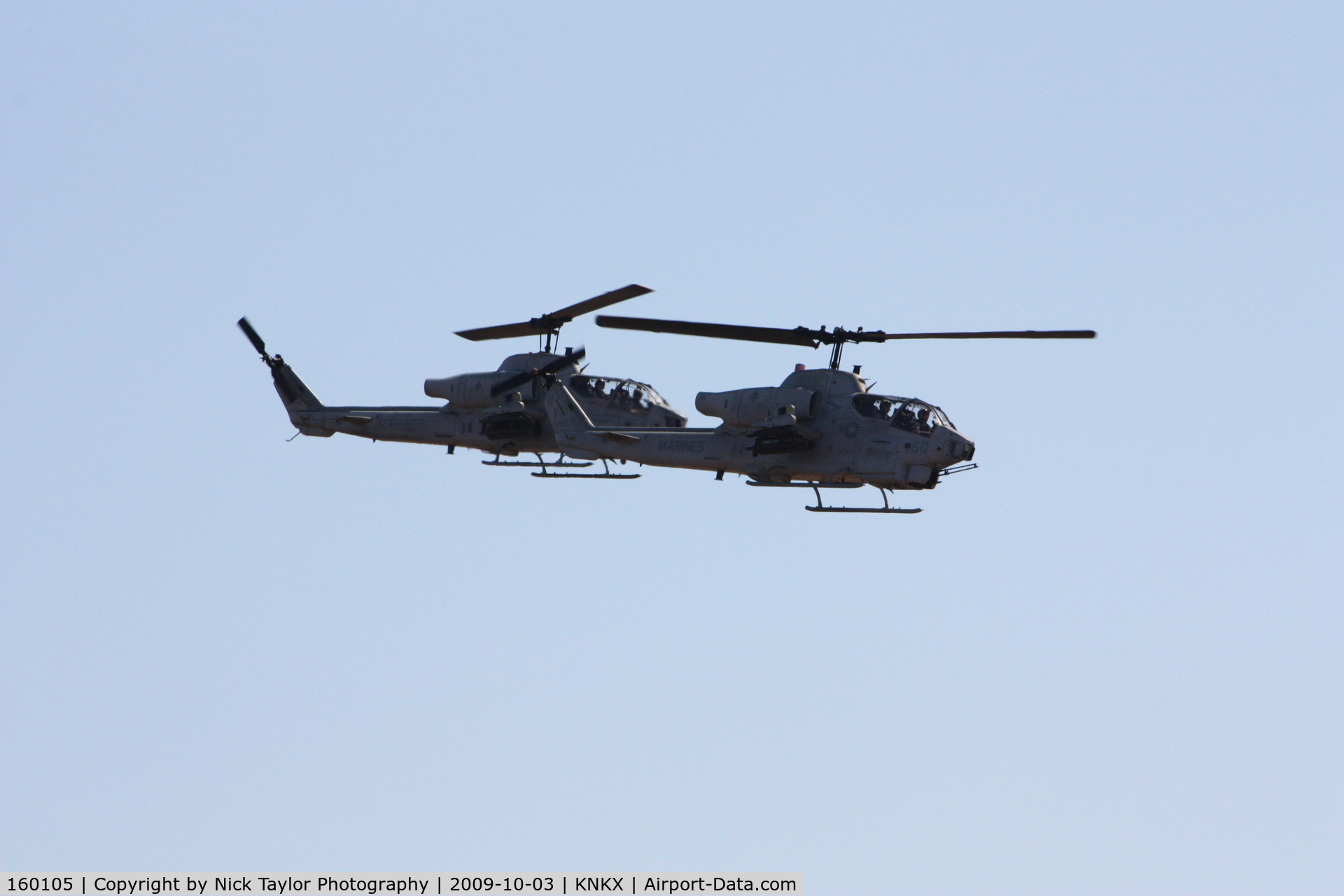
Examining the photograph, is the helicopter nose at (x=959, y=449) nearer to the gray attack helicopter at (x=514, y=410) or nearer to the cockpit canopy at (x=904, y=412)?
the cockpit canopy at (x=904, y=412)

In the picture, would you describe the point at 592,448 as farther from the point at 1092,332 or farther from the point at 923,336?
the point at 1092,332

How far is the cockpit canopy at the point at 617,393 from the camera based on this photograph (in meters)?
48.4

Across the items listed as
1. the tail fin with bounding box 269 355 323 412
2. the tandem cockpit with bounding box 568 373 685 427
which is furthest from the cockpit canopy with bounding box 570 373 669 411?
the tail fin with bounding box 269 355 323 412

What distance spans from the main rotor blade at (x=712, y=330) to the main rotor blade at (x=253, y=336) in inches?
738

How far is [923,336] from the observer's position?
40969 millimetres

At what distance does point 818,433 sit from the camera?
4234cm

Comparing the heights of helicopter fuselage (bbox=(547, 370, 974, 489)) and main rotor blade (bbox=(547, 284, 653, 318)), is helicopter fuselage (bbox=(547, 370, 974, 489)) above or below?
below

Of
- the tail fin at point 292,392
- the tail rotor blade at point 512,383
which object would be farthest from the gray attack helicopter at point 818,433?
the tail fin at point 292,392

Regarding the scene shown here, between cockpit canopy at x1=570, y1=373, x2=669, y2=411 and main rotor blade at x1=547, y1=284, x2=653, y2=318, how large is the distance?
2140mm

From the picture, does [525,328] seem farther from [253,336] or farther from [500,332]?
[253,336]

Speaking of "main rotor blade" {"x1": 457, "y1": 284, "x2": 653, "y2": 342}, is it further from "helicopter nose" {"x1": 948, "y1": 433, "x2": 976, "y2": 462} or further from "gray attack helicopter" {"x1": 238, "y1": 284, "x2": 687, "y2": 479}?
"helicopter nose" {"x1": 948, "y1": 433, "x2": 976, "y2": 462}

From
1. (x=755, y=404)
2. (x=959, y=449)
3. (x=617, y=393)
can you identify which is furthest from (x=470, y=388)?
Answer: (x=959, y=449)

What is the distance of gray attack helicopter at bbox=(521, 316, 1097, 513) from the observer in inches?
1603

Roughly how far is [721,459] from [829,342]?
3502mm
